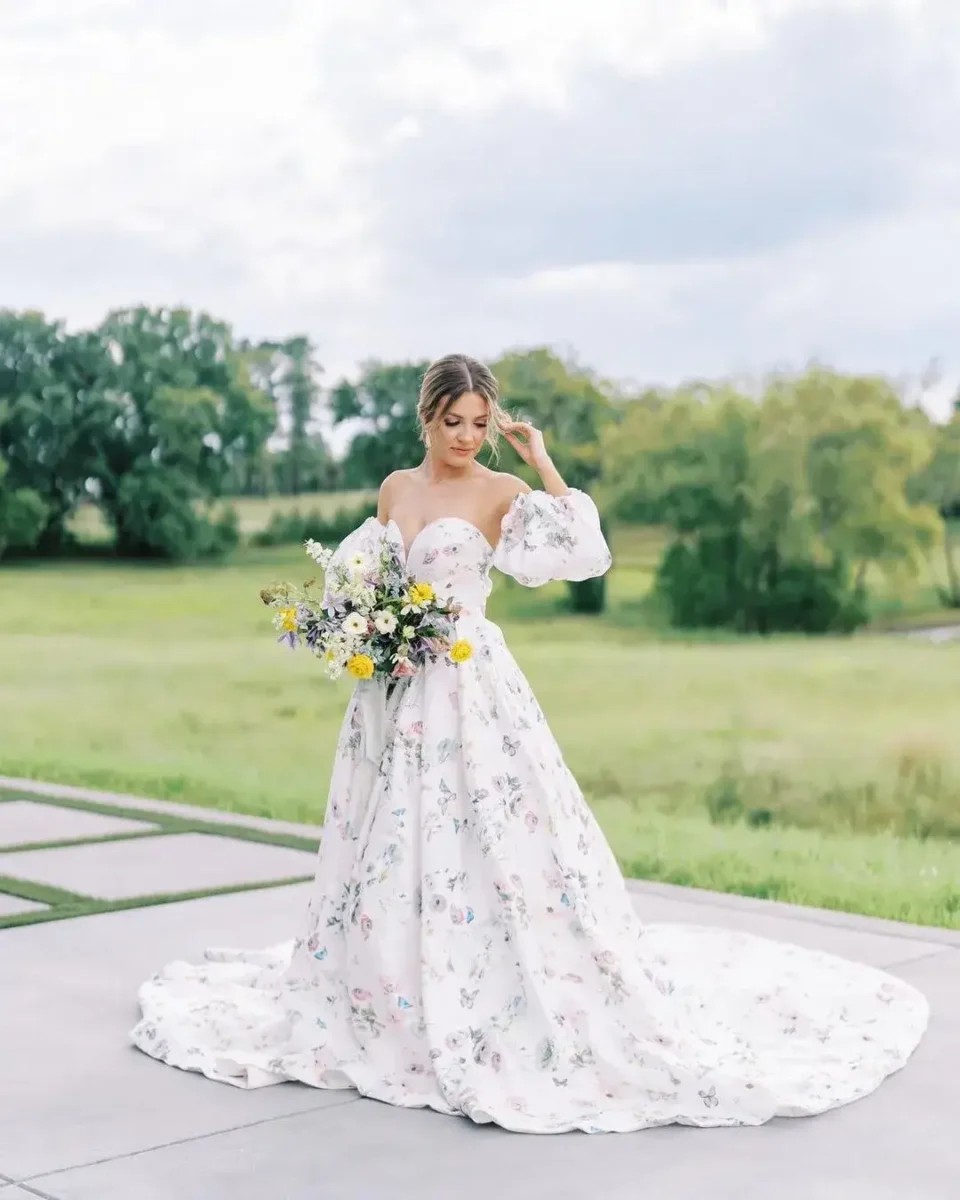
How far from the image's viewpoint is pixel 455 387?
13.0 ft

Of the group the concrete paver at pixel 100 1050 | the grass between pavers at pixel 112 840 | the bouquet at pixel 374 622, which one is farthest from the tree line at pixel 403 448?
the bouquet at pixel 374 622

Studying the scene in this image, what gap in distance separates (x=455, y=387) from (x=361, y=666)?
697 millimetres

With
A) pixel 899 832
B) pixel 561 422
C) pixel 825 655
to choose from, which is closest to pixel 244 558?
pixel 561 422

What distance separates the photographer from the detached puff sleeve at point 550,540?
394 cm

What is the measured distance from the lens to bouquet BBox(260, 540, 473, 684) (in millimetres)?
3881

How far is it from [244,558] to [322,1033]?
10.4 m

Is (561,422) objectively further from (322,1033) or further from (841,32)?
(322,1033)

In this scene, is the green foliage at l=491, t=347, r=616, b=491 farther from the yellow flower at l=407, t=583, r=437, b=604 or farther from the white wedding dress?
the yellow flower at l=407, t=583, r=437, b=604

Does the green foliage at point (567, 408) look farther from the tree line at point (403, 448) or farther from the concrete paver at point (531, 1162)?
the concrete paver at point (531, 1162)

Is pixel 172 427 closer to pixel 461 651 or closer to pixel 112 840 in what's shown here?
pixel 112 840

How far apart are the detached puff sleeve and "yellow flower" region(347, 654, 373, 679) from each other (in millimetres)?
382

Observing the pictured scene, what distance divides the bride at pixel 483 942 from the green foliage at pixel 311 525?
30.6 ft

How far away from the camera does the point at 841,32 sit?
457 inches

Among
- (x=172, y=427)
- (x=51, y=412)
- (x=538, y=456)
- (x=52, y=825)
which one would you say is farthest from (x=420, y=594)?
(x=51, y=412)
